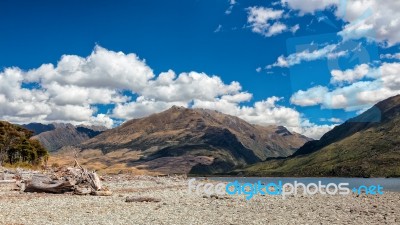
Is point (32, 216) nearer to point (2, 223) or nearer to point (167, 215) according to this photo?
point (2, 223)

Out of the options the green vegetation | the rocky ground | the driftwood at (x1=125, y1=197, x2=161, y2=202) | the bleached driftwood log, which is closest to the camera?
the rocky ground

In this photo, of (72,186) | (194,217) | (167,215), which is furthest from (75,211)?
(72,186)

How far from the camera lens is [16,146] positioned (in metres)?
134

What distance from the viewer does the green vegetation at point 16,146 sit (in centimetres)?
13173

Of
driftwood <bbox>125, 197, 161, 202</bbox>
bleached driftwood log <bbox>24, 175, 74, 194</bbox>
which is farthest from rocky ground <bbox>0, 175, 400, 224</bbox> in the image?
bleached driftwood log <bbox>24, 175, 74, 194</bbox>

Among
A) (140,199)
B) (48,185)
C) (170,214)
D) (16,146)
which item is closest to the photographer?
(170,214)

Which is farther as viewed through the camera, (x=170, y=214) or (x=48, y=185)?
(x=48, y=185)

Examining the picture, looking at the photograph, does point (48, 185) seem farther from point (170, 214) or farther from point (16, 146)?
point (16, 146)

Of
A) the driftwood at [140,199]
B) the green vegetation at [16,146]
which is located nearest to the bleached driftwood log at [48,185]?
the driftwood at [140,199]

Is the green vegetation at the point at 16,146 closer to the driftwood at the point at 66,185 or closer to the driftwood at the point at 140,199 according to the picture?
the driftwood at the point at 66,185

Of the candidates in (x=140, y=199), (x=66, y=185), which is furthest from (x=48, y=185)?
(x=140, y=199)

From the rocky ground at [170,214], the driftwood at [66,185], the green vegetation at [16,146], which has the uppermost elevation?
the green vegetation at [16,146]

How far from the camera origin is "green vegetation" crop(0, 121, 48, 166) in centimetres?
13173

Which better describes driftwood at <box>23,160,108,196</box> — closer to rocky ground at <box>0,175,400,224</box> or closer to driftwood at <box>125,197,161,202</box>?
driftwood at <box>125,197,161,202</box>
